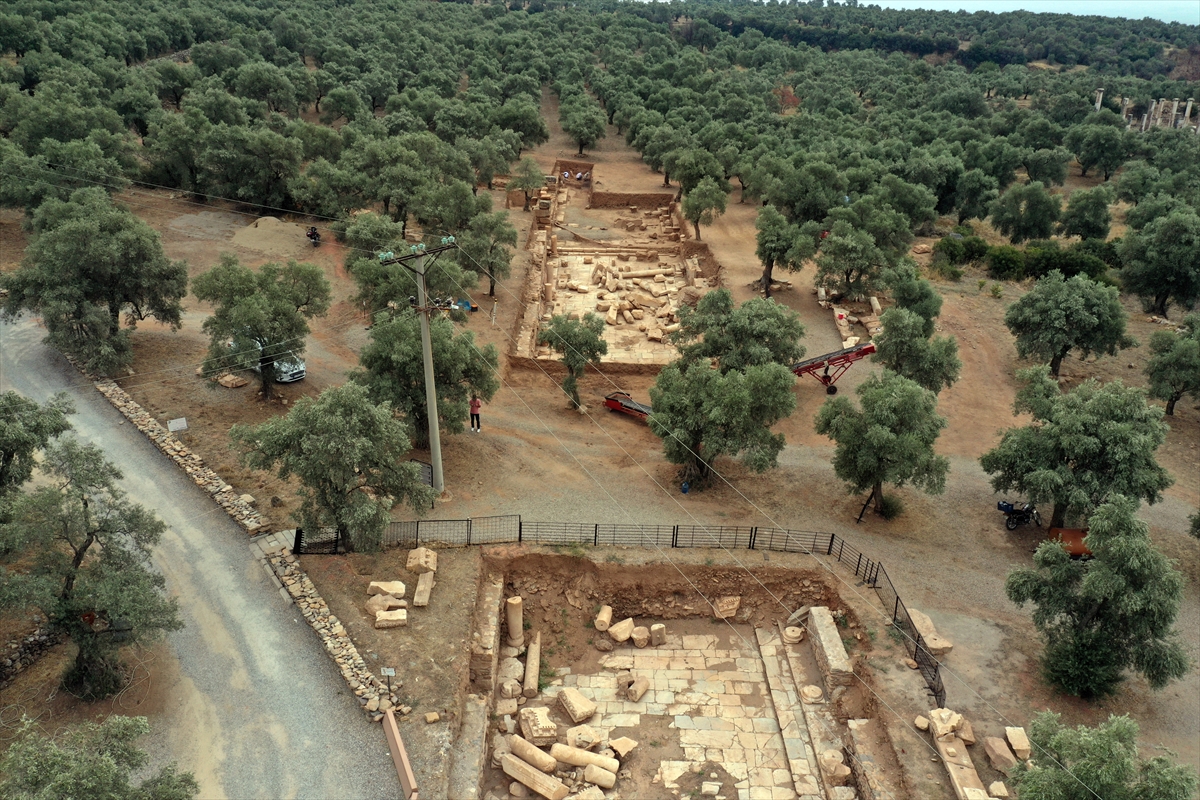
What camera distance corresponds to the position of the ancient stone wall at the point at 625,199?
70875mm

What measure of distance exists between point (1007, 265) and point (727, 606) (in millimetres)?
39333

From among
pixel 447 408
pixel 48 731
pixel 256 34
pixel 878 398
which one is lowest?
pixel 48 731

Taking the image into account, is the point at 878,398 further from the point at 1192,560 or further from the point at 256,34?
the point at 256,34

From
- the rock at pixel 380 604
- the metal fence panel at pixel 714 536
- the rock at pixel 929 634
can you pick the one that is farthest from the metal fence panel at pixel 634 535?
the rock at pixel 929 634

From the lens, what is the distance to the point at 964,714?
21.7 m

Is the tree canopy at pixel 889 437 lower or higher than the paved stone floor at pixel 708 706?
higher

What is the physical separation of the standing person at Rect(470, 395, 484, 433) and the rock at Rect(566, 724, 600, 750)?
1406 cm

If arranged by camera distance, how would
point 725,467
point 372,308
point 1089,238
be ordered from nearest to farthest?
point 725,467 → point 372,308 → point 1089,238

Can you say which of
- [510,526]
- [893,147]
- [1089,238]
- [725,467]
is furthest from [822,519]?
[893,147]

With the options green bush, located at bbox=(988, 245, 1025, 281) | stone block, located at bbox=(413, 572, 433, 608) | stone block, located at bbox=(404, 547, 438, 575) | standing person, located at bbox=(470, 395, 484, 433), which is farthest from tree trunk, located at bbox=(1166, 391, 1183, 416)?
stone block, located at bbox=(413, 572, 433, 608)

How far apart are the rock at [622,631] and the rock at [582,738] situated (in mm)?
4015

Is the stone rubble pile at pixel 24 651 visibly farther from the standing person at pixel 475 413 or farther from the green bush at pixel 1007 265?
the green bush at pixel 1007 265

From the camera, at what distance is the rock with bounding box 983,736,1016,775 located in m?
19.9

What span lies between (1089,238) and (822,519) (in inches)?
1781
